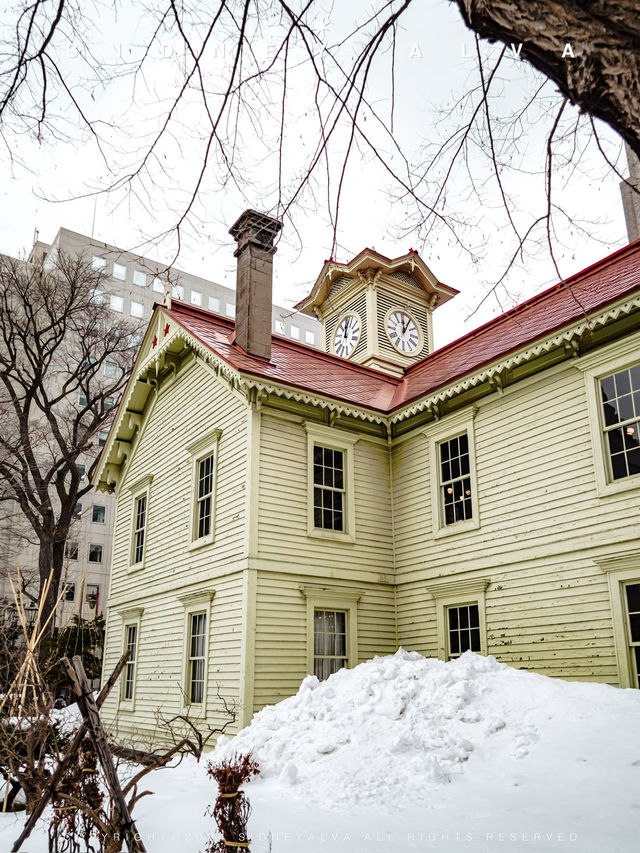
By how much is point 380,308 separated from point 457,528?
11.2 metres

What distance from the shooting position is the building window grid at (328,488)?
14305 mm

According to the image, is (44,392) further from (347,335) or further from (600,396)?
(600,396)

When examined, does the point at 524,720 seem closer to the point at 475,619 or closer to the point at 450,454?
the point at 475,619

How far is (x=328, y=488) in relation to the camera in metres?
14.5

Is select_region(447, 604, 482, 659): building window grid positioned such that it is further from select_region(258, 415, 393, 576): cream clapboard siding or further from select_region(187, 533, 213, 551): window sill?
select_region(187, 533, 213, 551): window sill

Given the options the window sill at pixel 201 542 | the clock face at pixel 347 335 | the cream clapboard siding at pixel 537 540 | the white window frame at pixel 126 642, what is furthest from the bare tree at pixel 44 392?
the cream clapboard siding at pixel 537 540

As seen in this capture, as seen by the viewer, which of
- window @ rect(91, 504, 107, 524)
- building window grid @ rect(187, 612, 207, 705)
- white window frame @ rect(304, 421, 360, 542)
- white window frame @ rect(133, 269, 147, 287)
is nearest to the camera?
building window grid @ rect(187, 612, 207, 705)

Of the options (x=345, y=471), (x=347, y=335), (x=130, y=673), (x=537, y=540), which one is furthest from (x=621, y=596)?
(x=347, y=335)

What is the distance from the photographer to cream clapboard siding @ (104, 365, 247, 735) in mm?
13223

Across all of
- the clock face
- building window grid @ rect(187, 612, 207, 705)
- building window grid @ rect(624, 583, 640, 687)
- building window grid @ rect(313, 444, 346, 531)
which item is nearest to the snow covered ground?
building window grid @ rect(624, 583, 640, 687)

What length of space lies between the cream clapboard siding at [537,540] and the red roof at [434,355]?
1076 millimetres

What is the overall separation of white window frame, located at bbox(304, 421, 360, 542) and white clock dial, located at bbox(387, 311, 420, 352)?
879 cm

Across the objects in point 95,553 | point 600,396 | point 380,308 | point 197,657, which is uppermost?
point 380,308

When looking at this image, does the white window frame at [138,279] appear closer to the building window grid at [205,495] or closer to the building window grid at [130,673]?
the building window grid at [130,673]
